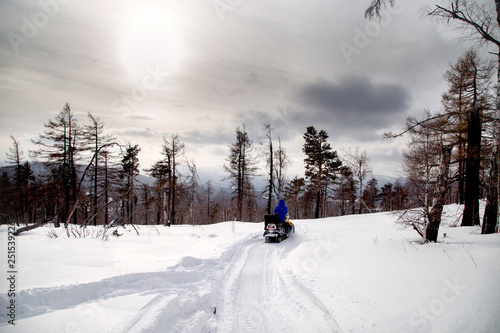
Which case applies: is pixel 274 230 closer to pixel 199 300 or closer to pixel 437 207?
pixel 437 207

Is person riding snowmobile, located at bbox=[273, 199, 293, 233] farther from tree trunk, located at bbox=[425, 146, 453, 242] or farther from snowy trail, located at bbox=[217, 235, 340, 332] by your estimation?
tree trunk, located at bbox=[425, 146, 453, 242]

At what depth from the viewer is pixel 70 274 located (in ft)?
12.1

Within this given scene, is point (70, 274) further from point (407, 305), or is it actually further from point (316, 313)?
point (407, 305)

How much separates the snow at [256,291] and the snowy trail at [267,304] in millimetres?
22

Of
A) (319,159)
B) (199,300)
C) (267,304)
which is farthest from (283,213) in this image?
(319,159)

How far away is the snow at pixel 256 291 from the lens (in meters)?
2.66

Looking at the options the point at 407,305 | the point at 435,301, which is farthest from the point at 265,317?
the point at 435,301

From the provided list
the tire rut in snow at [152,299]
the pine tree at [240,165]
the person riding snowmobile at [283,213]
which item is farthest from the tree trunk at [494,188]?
the pine tree at [240,165]

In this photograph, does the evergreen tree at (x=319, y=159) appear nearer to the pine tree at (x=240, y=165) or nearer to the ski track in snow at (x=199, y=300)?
the pine tree at (x=240, y=165)

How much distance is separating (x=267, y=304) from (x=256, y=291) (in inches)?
25.9

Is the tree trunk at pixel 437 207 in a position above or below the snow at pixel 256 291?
above

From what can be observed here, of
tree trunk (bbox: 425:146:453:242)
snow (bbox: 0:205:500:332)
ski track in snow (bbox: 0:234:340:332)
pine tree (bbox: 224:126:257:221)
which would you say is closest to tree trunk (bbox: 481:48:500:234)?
tree trunk (bbox: 425:146:453:242)

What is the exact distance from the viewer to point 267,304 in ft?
13.6

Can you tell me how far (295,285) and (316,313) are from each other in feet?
4.06
